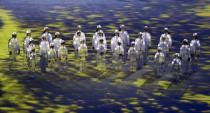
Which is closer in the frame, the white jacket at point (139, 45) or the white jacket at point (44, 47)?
the white jacket at point (44, 47)

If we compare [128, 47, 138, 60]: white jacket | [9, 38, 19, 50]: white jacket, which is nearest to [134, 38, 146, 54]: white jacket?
[128, 47, 138, 60]: white jacket

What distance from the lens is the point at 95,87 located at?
3100cm

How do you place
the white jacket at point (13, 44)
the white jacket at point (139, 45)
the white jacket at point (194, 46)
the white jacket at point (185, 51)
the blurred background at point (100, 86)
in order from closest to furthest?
the blurred background at point (100, 86) → the white jacket at point (185, 51) → the white jacket at point (13, 44) → the white jacket at point (139, 45) → the white jacket at point (194, 46)

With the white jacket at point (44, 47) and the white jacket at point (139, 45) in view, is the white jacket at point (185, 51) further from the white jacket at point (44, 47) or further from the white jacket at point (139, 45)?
the white jacket at point (44, 47)

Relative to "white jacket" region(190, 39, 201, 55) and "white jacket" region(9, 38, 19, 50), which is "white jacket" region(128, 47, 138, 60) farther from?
"white jacket" region(9, 38, 19, 50)

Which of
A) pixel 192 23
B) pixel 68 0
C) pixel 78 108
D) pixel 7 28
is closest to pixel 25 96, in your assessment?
pixel 78 108

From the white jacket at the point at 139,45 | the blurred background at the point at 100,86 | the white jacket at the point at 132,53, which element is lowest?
the blurred background at the point at 100,86

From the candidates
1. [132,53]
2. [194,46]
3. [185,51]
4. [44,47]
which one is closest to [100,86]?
[132,53]

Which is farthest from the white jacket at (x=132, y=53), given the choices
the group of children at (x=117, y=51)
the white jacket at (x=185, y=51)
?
the white jacket at (x=185, y=51)

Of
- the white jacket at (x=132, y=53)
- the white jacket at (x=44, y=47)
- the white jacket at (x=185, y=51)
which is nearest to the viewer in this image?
the white jacket at (x=44, y=47)

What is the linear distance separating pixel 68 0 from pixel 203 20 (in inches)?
981

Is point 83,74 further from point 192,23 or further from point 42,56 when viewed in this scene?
point 192,23

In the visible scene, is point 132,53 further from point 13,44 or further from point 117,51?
point 13,44

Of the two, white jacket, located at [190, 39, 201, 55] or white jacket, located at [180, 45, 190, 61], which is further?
white jacket, located at [190, 39, 201, 55]
